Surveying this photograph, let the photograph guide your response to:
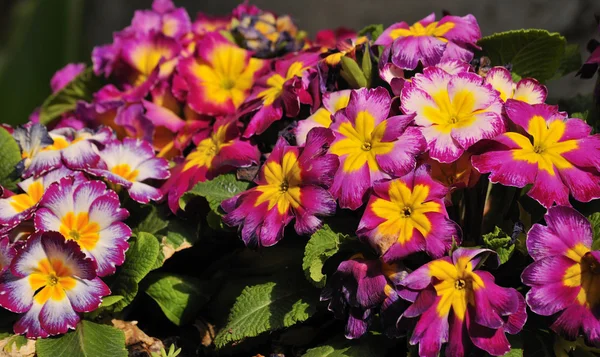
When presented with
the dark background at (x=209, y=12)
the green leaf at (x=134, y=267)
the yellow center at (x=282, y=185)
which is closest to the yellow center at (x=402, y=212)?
the yellow center at (x=282, y=185)

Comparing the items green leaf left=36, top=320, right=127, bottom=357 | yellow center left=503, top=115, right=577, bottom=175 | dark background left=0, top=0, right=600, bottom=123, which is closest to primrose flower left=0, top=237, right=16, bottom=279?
green leaf left=36, top=320, right=127, bottom=357

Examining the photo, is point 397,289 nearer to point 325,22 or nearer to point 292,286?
point 292,286

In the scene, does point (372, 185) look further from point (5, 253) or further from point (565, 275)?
point (5, 253)

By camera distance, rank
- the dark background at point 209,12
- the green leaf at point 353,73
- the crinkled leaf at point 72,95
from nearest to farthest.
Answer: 1. the green leaf at point 353,73
2. the crinkled leaf at point 72,95
3. the dark background at point 209,12

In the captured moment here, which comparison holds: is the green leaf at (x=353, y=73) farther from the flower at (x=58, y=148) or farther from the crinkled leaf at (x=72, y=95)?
the crinkled leaf at (x=72, y=95)

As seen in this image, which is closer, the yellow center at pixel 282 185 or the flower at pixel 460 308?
the flower at pixel 460 308

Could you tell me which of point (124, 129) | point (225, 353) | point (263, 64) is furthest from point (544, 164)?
point (124, 129)
